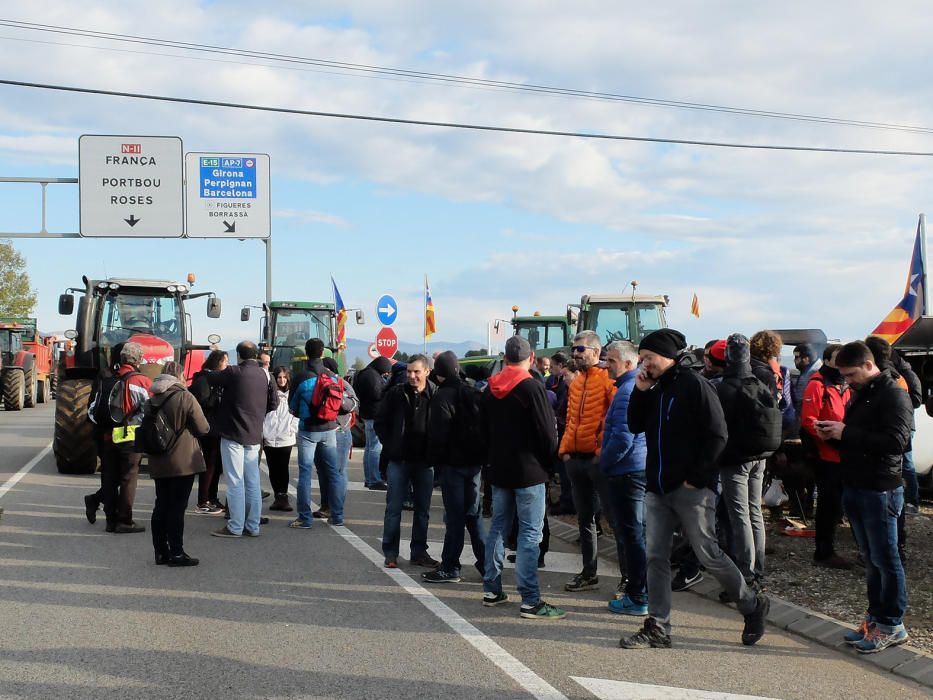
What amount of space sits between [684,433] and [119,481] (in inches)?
256

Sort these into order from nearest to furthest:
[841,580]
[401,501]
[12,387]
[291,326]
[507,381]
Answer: [507,381]
[841,580]
[401,501]
[291,326]
[12,387]

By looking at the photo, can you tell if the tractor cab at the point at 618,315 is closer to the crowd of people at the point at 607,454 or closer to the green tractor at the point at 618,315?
Result: the green tractor at the point at 618,315

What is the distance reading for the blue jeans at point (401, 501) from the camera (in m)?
8.94

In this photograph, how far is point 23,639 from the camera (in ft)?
21.1

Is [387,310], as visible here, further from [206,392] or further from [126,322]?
[206,392]

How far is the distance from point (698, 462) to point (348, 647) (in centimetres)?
231

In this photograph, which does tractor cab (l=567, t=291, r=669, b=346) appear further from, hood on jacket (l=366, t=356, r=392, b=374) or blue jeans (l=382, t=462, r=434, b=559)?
blue jeans (l=382, t=462, r=434, b=559)

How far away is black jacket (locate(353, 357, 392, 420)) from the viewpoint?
13109 mm

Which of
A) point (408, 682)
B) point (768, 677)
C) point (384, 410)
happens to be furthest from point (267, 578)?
point (768, 677)

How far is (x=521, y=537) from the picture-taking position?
736cm

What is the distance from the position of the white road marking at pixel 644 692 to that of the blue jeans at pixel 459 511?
109 inches

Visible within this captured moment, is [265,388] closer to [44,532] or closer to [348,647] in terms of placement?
[44,532]

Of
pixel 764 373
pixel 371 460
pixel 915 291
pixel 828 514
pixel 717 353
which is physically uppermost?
pixel 915 291

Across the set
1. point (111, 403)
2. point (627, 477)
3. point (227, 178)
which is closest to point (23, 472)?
point (111, 403)
